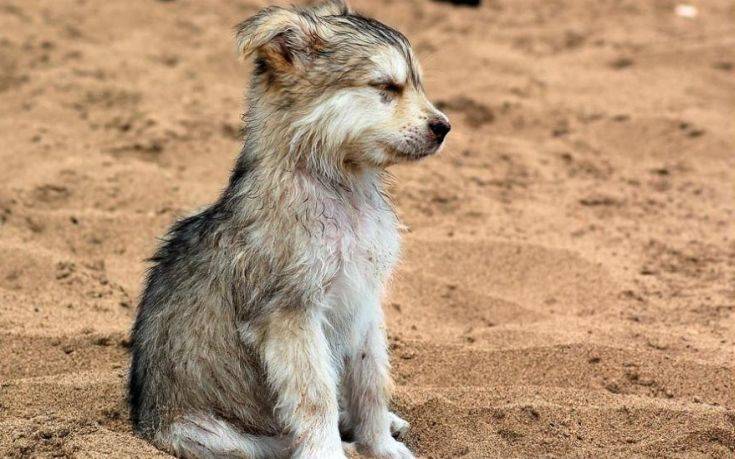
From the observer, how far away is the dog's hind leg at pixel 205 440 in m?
4.19

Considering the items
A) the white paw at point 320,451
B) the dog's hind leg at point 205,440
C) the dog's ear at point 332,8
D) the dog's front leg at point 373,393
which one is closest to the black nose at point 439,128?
the dog's ear at point 332,8

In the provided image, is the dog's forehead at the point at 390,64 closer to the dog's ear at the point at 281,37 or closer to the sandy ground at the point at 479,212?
the dog's ear at the point at 281,37

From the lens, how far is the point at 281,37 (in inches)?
161

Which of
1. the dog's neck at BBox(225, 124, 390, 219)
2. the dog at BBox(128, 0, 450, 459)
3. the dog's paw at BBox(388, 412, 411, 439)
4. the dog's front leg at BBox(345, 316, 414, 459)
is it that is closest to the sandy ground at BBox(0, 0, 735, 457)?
the dog's paw at BBox(388, 412, 411, 439)

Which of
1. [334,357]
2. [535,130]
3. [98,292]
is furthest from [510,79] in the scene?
[334,357]

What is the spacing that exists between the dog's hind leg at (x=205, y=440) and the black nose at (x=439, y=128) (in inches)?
54.5

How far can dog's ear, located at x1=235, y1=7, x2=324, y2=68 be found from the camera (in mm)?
4055

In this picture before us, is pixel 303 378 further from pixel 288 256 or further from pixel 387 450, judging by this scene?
pixel 387 450

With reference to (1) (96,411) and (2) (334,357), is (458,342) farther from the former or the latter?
(1) (96,411)

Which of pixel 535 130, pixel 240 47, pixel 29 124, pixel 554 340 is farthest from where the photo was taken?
pixel 535 130

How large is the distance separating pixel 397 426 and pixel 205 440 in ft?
2.93

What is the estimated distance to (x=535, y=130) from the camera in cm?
824

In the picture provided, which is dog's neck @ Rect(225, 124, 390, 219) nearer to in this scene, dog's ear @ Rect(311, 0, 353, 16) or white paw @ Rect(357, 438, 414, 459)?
dog's ear @ Rect(311, 0, 353, 16)

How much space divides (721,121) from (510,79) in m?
1.73
